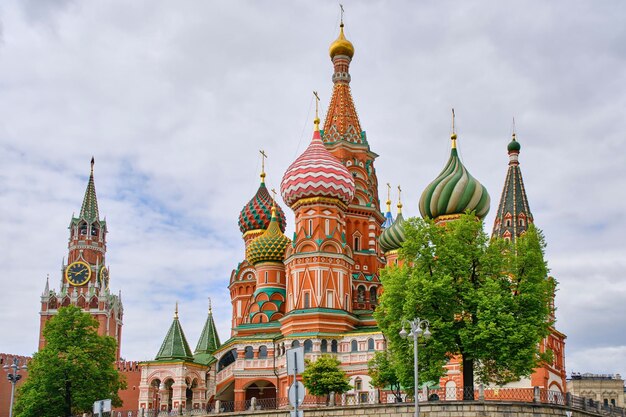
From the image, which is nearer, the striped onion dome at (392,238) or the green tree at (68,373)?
the green tree at (68,373)

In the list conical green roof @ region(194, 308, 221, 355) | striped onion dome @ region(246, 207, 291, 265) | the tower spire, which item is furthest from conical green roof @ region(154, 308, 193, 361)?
the tower spire

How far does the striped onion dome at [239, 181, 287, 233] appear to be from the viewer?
68.1 m

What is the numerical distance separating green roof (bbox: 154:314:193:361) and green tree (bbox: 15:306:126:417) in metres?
4.86

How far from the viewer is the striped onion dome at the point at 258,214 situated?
224ft

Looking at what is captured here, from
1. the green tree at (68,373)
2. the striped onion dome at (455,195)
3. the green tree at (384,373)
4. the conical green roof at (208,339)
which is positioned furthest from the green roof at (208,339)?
the green tree at (384,373)

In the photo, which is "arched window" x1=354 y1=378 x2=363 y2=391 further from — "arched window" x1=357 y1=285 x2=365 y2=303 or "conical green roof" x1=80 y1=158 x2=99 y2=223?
"conical green roof" x1=80 y1=158 x2=99 y2=223

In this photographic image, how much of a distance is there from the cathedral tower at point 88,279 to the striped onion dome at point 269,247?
51690mm

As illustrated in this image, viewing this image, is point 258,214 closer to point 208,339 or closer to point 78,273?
point 208,339

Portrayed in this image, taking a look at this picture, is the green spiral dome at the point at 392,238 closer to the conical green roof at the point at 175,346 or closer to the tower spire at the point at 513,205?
the tower spire at the point at 513,205

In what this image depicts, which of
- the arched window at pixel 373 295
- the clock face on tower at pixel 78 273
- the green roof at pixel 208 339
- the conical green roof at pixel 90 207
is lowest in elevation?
the green roof at pixel 208 339

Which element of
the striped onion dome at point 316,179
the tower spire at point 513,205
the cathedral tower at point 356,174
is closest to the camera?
the striped onion dome at point 316,179

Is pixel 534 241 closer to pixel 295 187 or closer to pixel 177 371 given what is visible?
pixel 295 187

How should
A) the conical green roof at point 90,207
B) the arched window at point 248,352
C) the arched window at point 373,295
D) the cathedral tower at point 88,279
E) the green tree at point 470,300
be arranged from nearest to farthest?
1. the green tree at point 470,300
2. the arched window at point 248,352
3. the arched window at point 373,295
4. the cathedral tower at point 88,279
5. the conical green roof at point 90,207

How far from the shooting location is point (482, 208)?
53.0m
